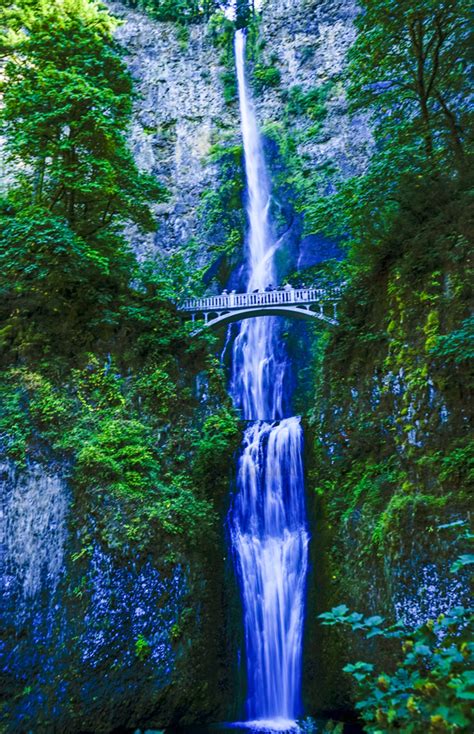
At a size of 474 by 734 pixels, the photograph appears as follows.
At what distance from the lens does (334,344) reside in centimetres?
1312

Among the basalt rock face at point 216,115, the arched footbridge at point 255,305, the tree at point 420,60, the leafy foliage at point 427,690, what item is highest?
the basalt rock face at point 216,115

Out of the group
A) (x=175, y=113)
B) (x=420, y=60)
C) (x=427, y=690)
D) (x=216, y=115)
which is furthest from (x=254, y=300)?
(x=427, y=690)

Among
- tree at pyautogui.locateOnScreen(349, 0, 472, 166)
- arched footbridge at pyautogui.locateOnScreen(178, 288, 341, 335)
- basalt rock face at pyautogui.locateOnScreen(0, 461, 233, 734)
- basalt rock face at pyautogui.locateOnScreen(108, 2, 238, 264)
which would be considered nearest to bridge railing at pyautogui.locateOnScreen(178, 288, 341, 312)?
arched footbridge at pyautogui.locateOnScreen(178, 288, 341, 335)

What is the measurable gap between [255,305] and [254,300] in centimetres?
49

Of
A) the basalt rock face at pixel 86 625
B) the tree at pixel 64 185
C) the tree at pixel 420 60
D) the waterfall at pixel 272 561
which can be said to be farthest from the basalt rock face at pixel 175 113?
the basalt rock face at pixel 86 625

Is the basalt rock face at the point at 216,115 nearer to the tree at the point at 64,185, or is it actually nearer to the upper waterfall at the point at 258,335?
the upper waterfall at the point at 258,335

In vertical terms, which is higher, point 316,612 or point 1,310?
point 1,310

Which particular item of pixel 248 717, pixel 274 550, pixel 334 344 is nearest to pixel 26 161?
pixel 334 344

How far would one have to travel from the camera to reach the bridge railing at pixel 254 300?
18.0 meters

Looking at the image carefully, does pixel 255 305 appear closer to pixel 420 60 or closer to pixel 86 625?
pixel 420 60

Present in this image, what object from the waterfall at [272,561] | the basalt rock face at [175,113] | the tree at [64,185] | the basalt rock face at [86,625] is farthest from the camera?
the basalt rock face at [175,113]

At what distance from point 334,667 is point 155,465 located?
528 centimetres

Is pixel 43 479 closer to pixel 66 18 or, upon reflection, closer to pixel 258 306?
pixel 258 306

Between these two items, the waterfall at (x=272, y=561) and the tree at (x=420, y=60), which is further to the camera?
the tree at (x=420, y=60)
